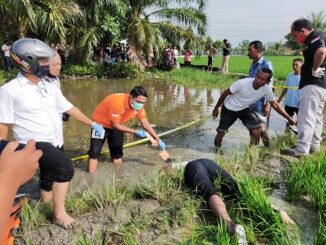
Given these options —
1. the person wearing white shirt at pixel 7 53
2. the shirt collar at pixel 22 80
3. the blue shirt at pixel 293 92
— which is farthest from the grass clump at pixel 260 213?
the person wearing white shirt at pixel 7 53

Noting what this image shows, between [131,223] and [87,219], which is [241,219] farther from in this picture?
[87,219]

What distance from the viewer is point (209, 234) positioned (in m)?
3.13

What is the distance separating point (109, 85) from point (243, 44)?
67923mm

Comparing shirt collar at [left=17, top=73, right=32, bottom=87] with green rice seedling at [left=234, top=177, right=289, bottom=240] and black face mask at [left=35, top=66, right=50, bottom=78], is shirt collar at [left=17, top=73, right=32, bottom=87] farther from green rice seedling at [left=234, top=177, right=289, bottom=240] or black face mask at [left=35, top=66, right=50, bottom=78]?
green rice seedling at [left=234, top=177, right=289, bottom=240]

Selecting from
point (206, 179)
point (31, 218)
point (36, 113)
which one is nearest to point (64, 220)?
point (31, 218)

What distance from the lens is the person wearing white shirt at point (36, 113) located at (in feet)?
10.2

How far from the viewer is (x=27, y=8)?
11.6 metres

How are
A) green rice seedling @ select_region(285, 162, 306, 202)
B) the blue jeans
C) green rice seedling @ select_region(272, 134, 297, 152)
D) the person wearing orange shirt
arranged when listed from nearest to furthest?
green rice seedling @ select_region(285, 162, 306, 202) → the person wearing orange shirt → green rice seedling @ select_region(272, 134, 297, 152) → the blue jeans

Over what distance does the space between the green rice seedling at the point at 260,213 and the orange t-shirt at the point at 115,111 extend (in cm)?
200

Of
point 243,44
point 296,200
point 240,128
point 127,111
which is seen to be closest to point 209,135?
point 240,128

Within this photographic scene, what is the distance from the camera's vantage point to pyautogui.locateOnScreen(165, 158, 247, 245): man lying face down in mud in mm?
3279

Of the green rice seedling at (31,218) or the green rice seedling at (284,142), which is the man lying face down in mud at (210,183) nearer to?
the green rice seedling at (31,218)

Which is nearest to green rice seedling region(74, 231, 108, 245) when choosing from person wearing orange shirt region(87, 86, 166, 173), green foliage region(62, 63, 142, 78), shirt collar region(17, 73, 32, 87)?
shirt collar region(17, 73, 32, 87)

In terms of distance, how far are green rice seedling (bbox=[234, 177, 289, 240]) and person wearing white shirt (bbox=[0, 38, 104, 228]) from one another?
4.98ft
